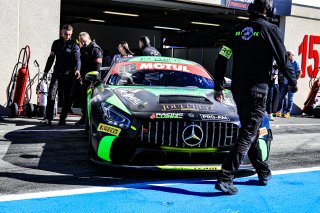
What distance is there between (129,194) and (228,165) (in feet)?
3.06

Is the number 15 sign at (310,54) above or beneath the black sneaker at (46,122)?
above

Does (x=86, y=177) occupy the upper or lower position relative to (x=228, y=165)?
lower

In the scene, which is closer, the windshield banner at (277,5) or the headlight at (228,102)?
the headlight at (228,102)

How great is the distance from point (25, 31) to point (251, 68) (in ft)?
24.8

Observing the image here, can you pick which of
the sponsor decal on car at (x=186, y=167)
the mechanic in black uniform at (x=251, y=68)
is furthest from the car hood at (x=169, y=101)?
the mechanic in black uniform at (x=251, y=68)

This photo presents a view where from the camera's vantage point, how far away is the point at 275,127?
10.3m

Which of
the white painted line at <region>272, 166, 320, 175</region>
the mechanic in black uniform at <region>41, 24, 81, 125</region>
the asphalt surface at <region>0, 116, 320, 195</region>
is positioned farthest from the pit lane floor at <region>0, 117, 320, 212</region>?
the mechanic in black uniform at <region>41, 24, 81, 125</region>

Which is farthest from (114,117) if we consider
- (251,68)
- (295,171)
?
(295,171)

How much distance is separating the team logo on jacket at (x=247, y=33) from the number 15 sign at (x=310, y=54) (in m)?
11.9

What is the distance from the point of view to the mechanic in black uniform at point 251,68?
4152mm

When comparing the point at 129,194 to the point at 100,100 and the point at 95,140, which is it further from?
the point at 100,100

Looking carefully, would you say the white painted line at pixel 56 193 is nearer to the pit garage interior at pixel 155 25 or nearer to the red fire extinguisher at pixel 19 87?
the red fire extinguisher at pixel 19 87

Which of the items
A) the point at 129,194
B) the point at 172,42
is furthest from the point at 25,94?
the point at 172,42

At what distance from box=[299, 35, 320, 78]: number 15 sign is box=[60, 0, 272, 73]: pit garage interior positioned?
3740 millimetres
